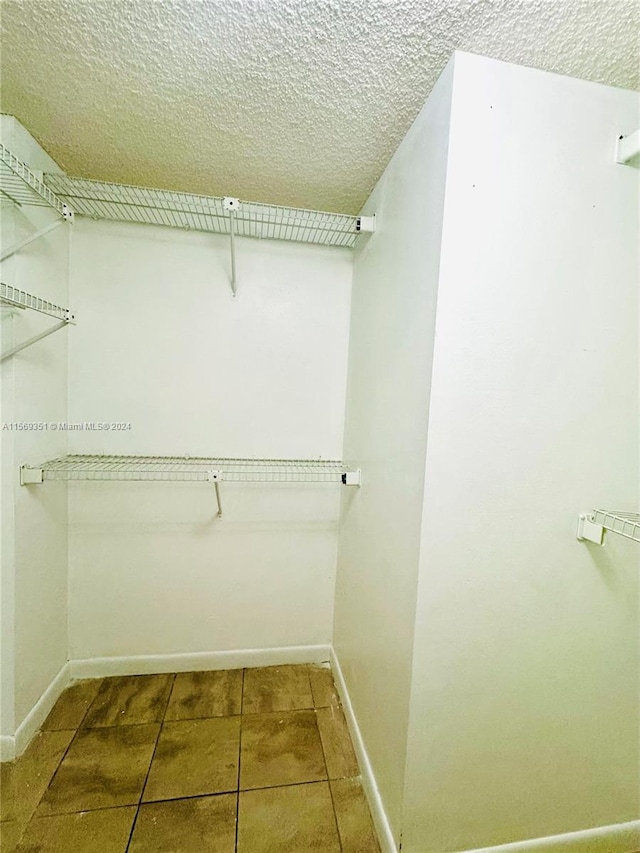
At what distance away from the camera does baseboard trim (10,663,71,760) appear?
4.23ft

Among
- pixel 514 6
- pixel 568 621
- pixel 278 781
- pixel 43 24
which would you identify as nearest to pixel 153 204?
pixel 43 24

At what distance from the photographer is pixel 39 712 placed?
55.0 inches

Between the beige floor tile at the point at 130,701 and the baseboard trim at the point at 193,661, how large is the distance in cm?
4

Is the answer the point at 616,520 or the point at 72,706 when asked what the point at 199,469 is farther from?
the point at 616,520

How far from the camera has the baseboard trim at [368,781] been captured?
1.03 meters

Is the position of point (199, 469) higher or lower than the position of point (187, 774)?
higher

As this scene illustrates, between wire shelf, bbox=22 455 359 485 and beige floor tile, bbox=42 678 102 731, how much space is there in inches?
39.2

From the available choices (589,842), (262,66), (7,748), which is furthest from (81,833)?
(262,66)

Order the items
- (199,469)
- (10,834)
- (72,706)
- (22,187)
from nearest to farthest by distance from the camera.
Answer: (10,834) < (22,187) < (72,706) < (199,469)

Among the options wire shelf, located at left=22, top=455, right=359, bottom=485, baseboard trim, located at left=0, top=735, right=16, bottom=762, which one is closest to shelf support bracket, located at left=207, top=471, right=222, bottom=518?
wire shelf, located at left=22, top=455, right=359, bottom=485

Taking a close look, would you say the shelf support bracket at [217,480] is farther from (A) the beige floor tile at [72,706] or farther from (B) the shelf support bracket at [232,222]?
(A) the beige floor tile at [72,706]

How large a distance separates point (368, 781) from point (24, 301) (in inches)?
78.7

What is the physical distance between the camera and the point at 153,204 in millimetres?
1456

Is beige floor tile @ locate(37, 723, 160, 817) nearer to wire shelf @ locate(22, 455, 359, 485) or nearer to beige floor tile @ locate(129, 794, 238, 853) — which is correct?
beige floor tile @ locate(129, 794, 238, 853)
